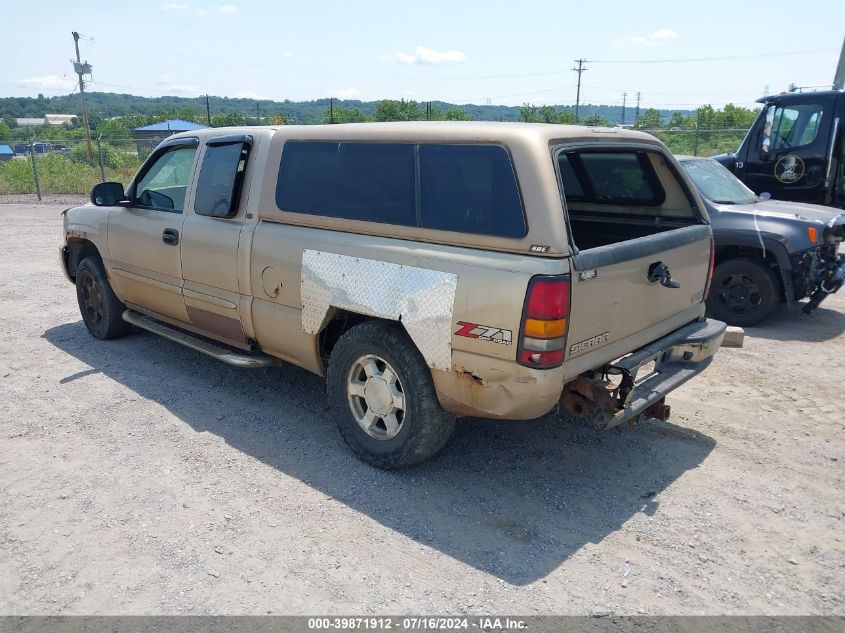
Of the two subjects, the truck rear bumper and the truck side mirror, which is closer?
the truck rear bumper

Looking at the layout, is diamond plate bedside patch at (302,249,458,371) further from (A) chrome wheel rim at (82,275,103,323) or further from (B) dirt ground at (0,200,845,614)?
(A) chrome wheel rim at (82,275,103,323)

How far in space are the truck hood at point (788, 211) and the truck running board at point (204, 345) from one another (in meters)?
5.34

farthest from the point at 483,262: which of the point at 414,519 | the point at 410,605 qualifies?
the point at 410,605

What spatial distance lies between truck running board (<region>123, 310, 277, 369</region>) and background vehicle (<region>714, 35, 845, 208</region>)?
782 cm

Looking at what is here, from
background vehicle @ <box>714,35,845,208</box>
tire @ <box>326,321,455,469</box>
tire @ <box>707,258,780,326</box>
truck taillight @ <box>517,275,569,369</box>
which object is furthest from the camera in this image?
background vehicle @ <box>714,35,845,208</box>

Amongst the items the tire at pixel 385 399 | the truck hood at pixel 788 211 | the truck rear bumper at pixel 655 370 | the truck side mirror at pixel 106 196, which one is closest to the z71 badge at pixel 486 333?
the tire at pixel 385 399

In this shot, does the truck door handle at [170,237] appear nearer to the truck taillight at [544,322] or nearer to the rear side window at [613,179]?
the rear side window at [613,179]

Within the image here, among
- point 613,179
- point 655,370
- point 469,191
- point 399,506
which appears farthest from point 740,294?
point 399,506

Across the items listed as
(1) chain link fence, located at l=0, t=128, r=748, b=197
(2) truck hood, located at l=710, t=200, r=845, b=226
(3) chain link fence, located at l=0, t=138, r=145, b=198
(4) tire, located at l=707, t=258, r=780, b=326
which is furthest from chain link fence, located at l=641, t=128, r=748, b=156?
(3) chain link fence, located at l=0, t=138, r=145, b=198

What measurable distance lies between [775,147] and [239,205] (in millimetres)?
7961

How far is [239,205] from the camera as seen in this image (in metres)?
4.73

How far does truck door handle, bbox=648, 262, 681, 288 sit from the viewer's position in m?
3.79

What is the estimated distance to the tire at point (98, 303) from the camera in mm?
6375

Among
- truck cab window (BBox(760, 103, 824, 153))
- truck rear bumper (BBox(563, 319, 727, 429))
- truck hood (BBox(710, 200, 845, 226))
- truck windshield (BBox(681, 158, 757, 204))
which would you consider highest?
truck cab window (BBox(760, 103, 824, 153))
